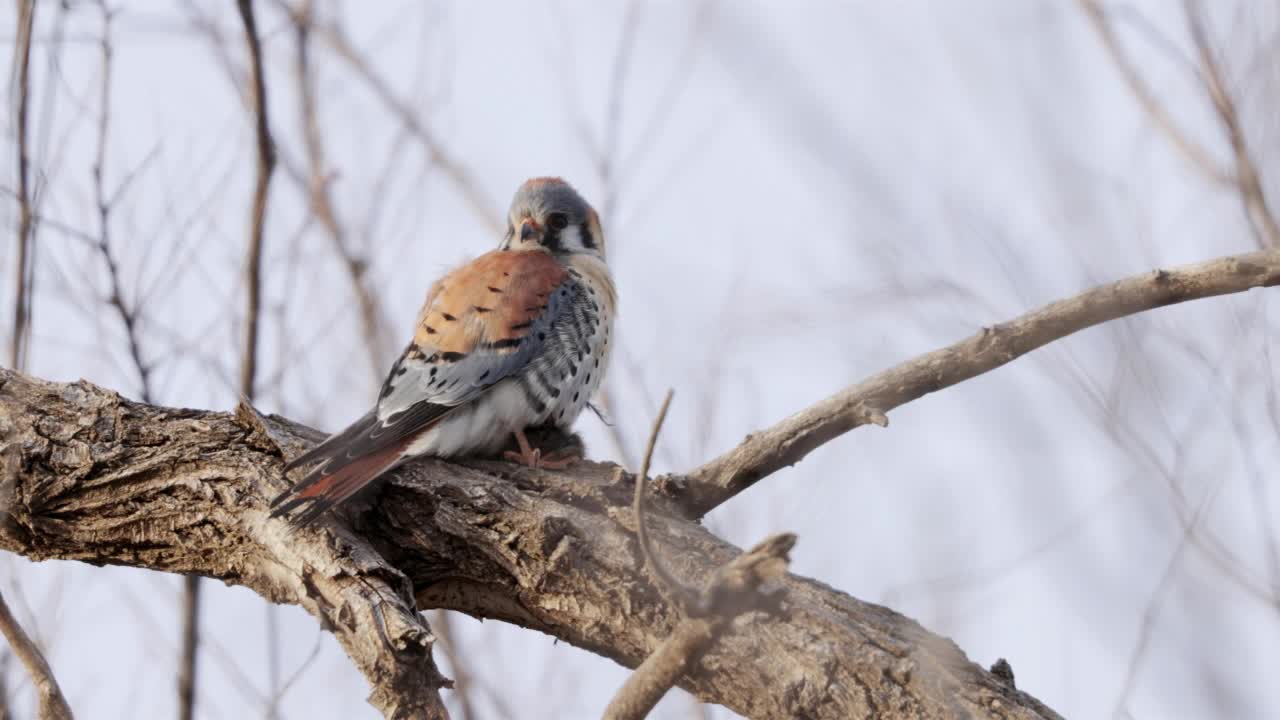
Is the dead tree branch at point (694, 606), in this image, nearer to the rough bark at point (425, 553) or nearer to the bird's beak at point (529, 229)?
the rough bark at point (425, 553)

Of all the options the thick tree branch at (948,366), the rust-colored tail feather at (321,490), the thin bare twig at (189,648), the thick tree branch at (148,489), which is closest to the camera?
the thick tree branch at (948,366)

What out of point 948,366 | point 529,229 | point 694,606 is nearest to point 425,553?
point 948,366

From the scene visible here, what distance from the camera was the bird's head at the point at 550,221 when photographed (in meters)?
4.74

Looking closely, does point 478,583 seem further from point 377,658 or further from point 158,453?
point 158,453

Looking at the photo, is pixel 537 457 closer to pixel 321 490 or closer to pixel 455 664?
pixel 321 490

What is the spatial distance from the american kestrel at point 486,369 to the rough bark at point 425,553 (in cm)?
12

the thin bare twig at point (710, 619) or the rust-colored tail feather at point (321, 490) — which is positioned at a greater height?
→ the rust-colored tail feather at point (321, 490)

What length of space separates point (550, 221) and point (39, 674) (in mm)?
2585

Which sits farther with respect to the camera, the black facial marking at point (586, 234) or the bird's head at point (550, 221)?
the black facial marking at point (586, 234)

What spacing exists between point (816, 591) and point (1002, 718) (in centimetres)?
49

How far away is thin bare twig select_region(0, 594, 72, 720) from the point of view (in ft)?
8.97

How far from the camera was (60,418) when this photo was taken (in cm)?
338

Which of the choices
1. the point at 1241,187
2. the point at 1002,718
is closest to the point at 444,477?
the point at 1002,718

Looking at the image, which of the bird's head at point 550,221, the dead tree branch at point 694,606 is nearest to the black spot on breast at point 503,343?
the bird's head at point 550,221
